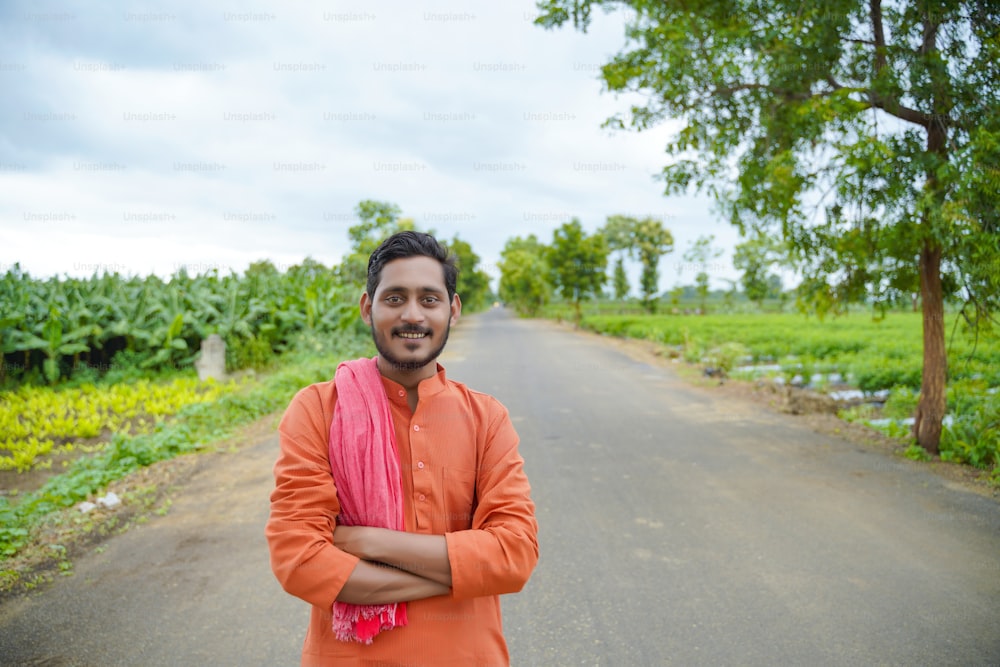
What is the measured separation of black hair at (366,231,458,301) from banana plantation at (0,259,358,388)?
1094 centimetres

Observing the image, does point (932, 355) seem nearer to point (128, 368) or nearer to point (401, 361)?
point (401, 361)

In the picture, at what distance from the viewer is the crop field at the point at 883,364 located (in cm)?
633

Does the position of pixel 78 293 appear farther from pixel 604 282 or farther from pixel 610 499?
pixel 604 282

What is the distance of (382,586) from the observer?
152 centimetres

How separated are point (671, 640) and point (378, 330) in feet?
7.92

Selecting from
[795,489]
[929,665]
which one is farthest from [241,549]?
[795,489]

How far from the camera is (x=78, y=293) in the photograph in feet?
40.0

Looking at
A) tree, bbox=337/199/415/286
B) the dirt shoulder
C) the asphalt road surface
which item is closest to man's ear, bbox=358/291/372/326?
the asphalt road surface

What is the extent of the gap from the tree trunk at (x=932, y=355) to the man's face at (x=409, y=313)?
6.69 m

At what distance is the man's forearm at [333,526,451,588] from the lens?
152 centimetres

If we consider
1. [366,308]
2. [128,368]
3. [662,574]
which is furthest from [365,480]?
[128,368]

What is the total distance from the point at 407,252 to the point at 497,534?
0.78 m

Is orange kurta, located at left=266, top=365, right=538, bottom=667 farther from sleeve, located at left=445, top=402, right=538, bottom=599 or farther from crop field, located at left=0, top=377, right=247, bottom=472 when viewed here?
crop field, located at left=0, top=377, right=247, bottom=472

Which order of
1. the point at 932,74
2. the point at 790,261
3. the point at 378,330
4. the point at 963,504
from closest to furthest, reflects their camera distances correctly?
the point at 378,330 < the point at 963,504 < the point at 932,74 < the point at 790,261
